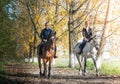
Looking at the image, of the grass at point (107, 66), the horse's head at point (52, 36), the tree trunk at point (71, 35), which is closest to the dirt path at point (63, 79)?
the horse's head at point (52, 36)

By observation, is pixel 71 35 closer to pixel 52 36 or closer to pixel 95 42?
pixel 95 42

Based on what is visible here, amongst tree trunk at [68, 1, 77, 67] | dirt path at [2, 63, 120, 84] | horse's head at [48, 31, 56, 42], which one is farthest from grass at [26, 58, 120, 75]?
horse's head at [48, 31, 56, 42]

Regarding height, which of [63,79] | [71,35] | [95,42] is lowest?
[63,79]

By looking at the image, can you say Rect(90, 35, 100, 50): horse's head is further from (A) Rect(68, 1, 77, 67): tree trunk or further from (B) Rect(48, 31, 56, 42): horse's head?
(A) Rect(68, 1, 77, 67): tree trunk

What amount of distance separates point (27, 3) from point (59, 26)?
2922 millimetres

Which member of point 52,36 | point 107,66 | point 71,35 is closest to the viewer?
point 52,36

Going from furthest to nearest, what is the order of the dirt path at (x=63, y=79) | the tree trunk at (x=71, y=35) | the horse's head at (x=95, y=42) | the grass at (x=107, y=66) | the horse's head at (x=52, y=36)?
the tree trunk at (x=71, y=35) < the grass at (x=107, y=66) < the horse's head at (x=95, y=42) < the horse's head at (x=52, y=36) < the dirt path at (x=63, y=79)

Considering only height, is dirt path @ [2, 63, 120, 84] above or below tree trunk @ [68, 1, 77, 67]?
below

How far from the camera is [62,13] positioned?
2389cm

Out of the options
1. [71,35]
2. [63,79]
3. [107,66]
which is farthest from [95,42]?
[71,35]

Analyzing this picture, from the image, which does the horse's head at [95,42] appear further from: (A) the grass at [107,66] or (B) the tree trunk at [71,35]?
(B) the tree trunk at [71,35]

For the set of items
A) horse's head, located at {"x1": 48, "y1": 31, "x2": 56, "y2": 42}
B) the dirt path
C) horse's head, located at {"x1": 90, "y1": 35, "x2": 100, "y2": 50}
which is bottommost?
the dirt path

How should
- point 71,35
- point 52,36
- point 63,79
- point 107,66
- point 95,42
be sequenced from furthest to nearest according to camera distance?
1. point 71,35
2. point 107,66
3. point 95,42
4. point 52,36
5. point 63,79

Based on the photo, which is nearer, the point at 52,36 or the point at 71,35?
the point at 52,36
